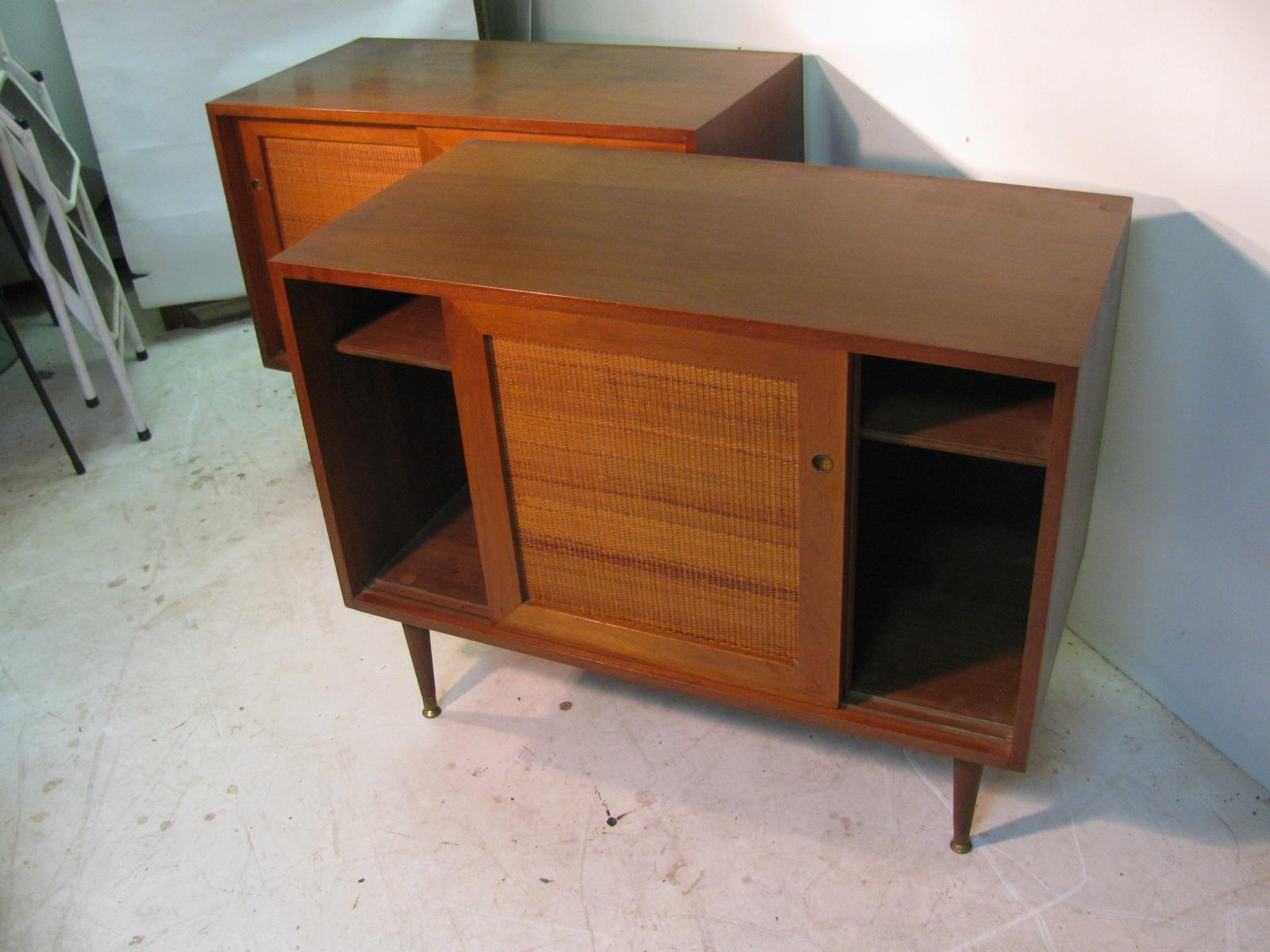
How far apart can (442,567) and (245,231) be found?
0.82 meters

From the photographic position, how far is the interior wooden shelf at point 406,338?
1.55 m

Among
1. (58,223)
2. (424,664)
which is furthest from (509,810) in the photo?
(58,223)

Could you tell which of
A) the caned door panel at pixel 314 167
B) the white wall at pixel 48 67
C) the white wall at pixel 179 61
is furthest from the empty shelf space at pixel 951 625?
the white wall at pixel 48 67

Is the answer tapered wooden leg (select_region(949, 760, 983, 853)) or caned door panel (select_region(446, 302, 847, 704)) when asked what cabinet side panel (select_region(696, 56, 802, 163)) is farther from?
tapered wooden leg (select_region(949, 760, 983, 853))

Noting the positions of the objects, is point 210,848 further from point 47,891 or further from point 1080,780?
point 1080,780

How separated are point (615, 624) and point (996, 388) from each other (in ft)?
1.84

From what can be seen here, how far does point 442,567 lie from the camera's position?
178cm

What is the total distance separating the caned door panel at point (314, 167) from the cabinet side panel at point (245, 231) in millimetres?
20

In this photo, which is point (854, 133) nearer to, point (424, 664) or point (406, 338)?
point (406, 338)

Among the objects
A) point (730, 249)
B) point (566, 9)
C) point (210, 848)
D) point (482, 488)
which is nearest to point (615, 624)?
point (482, 488)

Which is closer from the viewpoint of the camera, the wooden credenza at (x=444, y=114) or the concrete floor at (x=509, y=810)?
the concrete floor at (x=509, y=810)

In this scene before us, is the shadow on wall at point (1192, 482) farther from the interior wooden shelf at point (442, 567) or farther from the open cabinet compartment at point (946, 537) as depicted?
the interior wooden shelf at point (442, 567)

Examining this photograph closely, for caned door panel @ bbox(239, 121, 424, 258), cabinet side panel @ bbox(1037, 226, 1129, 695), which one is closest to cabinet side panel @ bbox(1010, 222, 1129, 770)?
cabinet side panel @ bbox(1037, 226, 1129, 695)

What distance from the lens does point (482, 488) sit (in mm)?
1554
